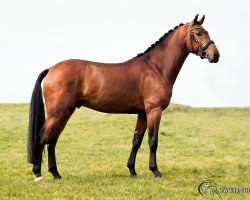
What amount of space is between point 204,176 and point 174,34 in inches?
157

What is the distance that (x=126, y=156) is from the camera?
58.1 ft

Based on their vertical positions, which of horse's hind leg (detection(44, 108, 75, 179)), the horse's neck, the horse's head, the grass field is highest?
the horse's head

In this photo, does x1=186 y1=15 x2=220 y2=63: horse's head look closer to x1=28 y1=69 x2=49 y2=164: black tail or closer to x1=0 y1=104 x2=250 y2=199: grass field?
x1=0 y1=104 x2=250 y2=199: grass field

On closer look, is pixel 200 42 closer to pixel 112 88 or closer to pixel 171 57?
pixel 171 57

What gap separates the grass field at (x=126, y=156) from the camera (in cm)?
984

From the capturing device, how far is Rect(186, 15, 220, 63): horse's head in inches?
433


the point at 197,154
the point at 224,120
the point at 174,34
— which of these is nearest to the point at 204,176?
the point at 174,34

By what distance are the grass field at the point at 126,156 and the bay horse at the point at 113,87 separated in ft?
3.78

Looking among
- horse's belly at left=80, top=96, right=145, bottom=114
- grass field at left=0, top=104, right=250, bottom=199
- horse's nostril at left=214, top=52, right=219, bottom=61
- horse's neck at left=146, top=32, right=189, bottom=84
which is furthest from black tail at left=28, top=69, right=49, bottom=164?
horse's nostril at left=214, top=52, right=219, bottom=61

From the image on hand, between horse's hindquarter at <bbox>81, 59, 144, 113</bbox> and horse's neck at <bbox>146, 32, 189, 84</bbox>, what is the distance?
64cm

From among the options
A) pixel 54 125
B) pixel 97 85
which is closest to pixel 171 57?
pixel 97 85

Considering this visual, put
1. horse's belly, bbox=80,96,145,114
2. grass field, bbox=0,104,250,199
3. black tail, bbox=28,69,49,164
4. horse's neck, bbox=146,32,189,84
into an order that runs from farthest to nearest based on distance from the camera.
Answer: horse's neck, bbox=146,32,189,84 < horse's belly, bbox=80,96,145,114 < black tail, bbox=28,69,49,164 < grass field, bbox=0,104,250,199

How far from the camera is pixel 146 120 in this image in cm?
1177

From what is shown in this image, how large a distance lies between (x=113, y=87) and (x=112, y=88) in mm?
36
